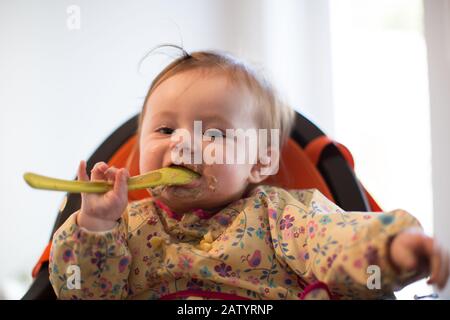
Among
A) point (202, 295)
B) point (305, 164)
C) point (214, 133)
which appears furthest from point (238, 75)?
point (202, 295)

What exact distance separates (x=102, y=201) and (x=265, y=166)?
29 cm

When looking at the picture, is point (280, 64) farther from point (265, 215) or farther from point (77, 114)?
point (265, 215)

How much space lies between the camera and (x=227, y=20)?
131cm

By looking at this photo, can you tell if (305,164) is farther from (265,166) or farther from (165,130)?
(165,130)

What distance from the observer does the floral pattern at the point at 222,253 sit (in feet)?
1.93

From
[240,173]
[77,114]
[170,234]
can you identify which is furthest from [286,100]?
[77,114]

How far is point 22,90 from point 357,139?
0.81 m

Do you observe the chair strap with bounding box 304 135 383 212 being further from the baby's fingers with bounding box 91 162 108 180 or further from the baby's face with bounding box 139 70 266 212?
the baby's fingers with bounding box 91 162 108 180

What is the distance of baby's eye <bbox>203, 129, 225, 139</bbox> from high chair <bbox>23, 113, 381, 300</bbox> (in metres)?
0.19

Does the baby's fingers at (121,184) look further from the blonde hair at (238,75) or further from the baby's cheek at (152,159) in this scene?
the blonde hair at (238,75)

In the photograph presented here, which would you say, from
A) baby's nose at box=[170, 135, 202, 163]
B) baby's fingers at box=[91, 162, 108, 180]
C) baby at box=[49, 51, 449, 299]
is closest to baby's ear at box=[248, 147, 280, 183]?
baby at box=[49, 51, 449, 299]

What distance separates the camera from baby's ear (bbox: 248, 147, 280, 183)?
0.79 meters

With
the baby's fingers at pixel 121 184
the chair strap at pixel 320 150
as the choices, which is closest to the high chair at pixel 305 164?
the chair strap at pixel 320 150

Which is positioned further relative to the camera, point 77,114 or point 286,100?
point 77,114
